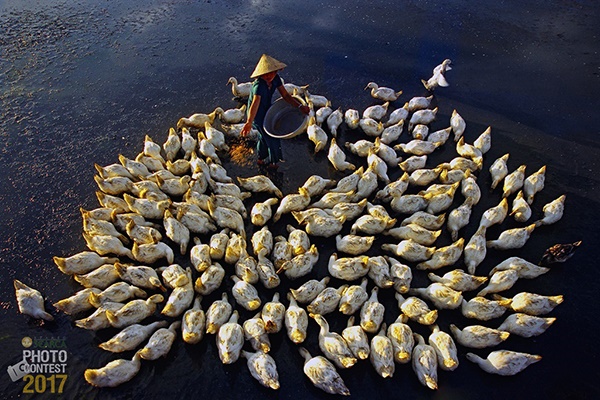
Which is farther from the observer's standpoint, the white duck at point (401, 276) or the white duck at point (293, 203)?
the white duck at point (293, 203)

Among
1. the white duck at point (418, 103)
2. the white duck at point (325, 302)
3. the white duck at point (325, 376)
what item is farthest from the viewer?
the white duck at point (418, 103)

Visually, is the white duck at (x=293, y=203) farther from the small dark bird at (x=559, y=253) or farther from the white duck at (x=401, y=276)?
the small dark bird at (x=559, y=253)

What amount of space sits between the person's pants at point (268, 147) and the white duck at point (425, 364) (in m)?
4.50

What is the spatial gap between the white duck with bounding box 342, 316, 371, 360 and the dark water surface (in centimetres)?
25

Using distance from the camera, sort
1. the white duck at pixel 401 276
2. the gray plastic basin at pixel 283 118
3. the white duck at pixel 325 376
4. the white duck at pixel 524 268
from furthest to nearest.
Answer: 1. the gray plastic basin at pixel 283 118
2. the white duck at pixel 524 268
3. the white duck at pixel 401 276
4. the white duck at pixel 325 376

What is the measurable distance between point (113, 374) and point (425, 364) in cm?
427

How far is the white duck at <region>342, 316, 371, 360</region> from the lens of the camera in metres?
5.59

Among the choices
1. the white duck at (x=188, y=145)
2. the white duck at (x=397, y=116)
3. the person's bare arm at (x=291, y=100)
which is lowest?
the white duck at (x=188, y=145)

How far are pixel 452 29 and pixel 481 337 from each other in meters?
9.87

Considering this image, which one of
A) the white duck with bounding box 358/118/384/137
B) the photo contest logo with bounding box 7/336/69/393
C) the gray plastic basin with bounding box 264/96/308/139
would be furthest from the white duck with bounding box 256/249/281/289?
the white duck with bounding box 358/118/384/137

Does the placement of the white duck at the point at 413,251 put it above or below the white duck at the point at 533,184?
below

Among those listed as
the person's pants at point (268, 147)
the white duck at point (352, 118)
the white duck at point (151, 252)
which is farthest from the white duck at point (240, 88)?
the white duck at point (151, 252)

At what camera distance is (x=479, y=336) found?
5668 mm

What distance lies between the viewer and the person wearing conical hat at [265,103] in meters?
7.27
